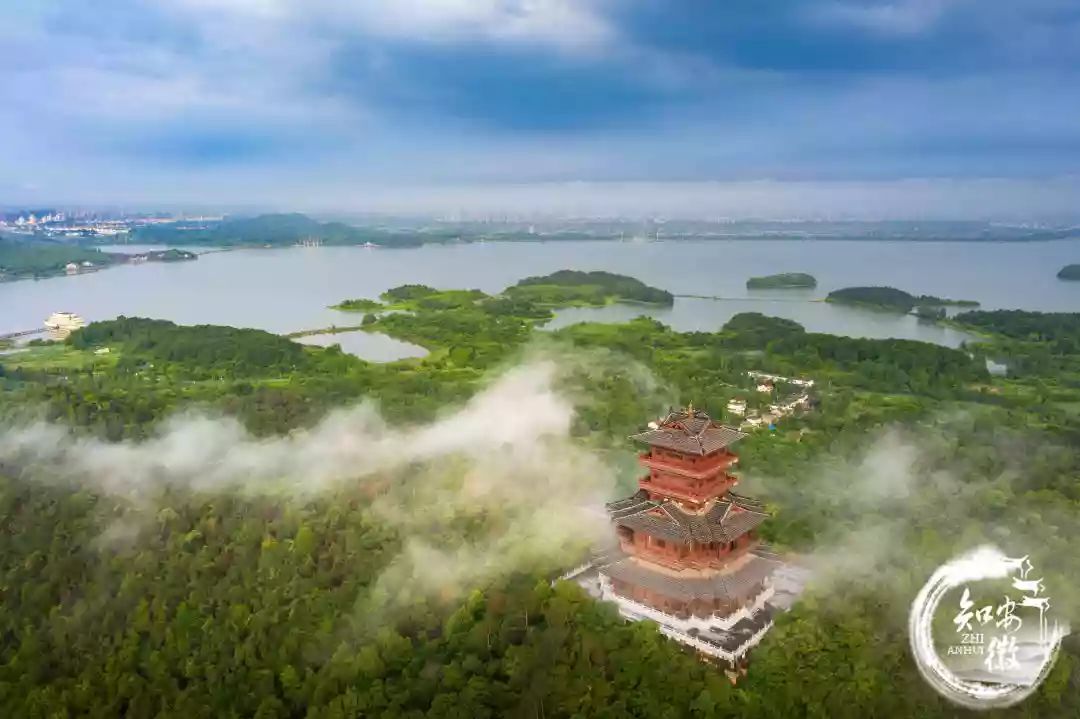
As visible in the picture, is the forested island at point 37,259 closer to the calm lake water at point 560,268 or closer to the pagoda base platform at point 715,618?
the calm lake water at point 560,268

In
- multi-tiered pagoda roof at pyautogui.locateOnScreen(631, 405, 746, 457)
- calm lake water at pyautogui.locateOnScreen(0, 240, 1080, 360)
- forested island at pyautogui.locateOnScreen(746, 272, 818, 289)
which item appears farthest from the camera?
forested island at pyautogui.locateOnScreen(746, 272, 818, 289)

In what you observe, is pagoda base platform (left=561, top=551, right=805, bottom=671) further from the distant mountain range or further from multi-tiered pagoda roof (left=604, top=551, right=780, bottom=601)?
the distant mountain range

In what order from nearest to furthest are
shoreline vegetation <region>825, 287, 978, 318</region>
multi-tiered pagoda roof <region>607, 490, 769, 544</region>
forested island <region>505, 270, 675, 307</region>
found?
1. multi-tiered pagoda roof <region>607, 490, 769, 544</region>
2. shoreline vegetation <region>825, 287, 978, 318</region>
3. forested island <region>505, 270, 675, 307</region>

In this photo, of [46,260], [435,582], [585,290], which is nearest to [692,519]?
[435,582]

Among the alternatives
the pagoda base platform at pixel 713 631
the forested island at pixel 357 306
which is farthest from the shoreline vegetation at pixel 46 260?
the pagoda base platform at pixel 713 631

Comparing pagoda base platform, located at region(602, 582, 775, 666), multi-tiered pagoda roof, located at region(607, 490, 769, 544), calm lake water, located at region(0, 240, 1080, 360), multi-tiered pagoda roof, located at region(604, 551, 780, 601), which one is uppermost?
multi-tiered pagoda roof, located at region(607, 490, 769, 544)

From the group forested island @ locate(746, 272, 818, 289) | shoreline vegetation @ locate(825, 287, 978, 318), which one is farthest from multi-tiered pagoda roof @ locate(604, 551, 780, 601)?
forested island @ locate(746, 272, 818, 289)

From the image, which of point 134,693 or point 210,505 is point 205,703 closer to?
point 134,693
